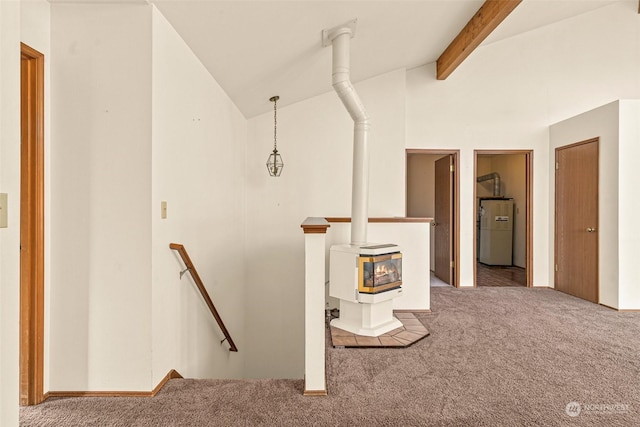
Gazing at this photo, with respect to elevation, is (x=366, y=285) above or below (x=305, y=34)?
below

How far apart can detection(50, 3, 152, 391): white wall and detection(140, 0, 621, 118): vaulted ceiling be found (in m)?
0.55

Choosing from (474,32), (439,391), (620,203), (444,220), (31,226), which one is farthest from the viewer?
(444,220)

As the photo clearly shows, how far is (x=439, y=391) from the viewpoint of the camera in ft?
7.01

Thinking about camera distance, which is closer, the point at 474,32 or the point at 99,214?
the point at 99,214

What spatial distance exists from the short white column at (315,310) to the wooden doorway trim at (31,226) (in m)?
1.52

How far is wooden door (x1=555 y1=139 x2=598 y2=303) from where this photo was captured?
4082 mm

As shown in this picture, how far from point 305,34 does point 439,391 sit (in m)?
2.83

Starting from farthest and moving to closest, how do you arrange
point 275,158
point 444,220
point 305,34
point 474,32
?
point 444,220
point 275,158
point 474,32
point 305,34

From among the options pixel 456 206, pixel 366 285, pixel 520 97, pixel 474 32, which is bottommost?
pixel 366 285

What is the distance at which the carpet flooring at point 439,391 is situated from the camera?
1.85 m
